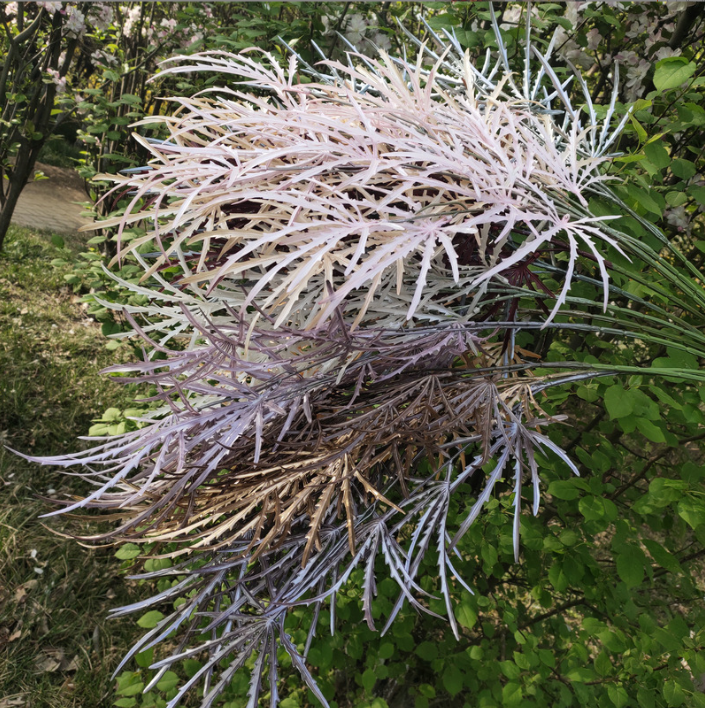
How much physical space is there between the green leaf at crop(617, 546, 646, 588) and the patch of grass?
117cm

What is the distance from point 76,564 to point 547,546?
6.27 ft

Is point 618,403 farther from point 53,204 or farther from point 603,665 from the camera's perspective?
point 53,204

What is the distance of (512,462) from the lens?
1.76 meters

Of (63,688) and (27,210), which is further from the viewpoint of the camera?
(27,210)

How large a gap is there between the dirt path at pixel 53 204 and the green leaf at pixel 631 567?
445 cm

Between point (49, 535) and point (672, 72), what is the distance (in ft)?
8.75

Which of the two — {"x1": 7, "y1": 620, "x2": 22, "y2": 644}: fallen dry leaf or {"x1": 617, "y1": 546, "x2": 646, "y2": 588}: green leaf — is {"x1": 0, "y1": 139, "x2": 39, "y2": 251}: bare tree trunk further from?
{"x1": 617, "y1": 546, "x2": 646, "y2": 588}: green leaf

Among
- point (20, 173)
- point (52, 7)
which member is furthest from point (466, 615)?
point (52, 7)

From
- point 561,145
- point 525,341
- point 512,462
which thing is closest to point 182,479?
point 561,145

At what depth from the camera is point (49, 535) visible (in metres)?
2.16

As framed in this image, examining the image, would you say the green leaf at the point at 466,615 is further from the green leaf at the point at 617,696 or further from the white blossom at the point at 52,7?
the white blossom at the point at 52,7

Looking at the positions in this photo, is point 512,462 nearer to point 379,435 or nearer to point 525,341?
point 525,341

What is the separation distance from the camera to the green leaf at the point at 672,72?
94cm

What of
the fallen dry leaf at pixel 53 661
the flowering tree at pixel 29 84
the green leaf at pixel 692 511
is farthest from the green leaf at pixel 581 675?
the flowering tree at pixel 29 84
